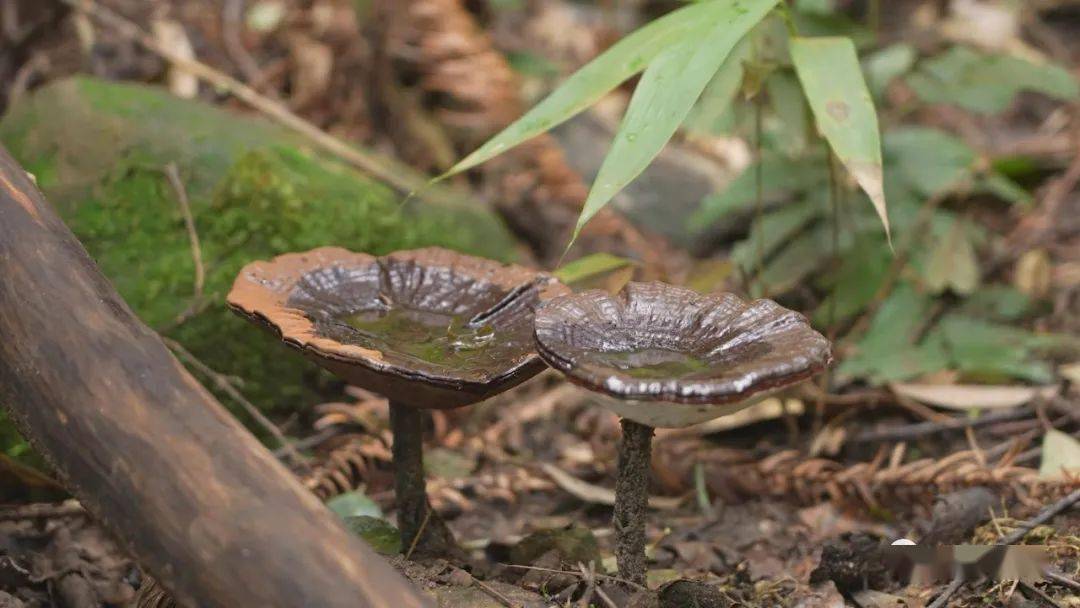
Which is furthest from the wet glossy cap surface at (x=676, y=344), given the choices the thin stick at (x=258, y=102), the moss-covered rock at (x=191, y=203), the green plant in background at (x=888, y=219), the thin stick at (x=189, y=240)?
the thin stick at (x=258, y=102)

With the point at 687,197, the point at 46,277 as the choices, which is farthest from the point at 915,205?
the point at 46,277

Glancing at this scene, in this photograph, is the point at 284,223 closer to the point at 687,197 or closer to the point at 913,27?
the point at 687,197

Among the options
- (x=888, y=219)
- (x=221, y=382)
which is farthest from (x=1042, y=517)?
(x=221, y=382)

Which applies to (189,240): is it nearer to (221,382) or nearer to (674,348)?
(221,382)

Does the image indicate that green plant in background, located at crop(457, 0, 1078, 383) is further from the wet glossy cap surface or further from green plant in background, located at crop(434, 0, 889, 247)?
the wet glossy cap surface

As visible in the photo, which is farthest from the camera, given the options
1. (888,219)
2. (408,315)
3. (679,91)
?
(888,219)

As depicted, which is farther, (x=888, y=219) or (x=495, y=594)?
(x=888, y=219)

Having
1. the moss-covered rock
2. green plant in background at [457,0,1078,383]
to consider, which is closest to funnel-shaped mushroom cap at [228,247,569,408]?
the moss-covered rock
